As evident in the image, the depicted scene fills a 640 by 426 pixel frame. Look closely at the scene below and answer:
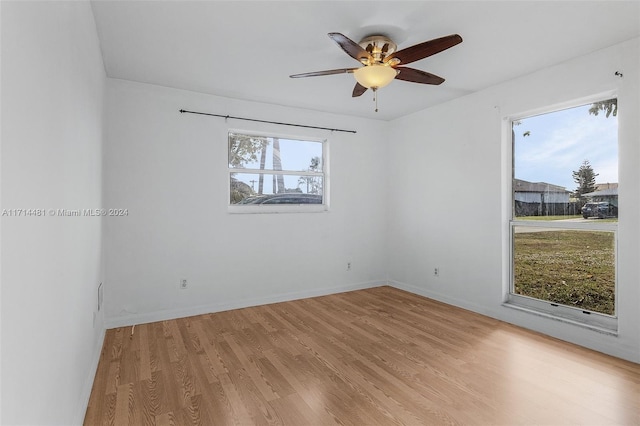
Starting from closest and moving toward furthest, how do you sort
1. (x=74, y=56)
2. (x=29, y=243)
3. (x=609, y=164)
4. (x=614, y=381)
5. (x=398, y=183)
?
(x=29, y=243), (x=74, y=56), (x=614, y=381), (x=609, y=164), (x=398, y=183)

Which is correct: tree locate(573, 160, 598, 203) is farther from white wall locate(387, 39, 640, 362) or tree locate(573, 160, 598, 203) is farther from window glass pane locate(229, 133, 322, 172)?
window glass pane locate(229, 133, 322, 172)

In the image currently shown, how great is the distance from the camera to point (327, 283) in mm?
4605

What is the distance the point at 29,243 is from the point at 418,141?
4387 mm

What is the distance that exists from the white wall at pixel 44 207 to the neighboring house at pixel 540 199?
12.8ft

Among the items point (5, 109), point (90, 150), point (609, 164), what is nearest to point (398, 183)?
point (609, 164)

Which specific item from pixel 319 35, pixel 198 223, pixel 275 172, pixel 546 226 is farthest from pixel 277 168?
pixel 546 226

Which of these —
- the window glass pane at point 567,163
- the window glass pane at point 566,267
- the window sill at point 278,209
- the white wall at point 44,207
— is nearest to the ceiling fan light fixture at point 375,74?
the white wall at point 44,207

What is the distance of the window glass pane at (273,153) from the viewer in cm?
407

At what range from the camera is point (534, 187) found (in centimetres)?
344

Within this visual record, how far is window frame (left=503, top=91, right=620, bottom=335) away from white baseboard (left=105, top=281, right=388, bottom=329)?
1978 millimetres

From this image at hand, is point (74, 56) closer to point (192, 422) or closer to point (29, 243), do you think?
point (29, 243)

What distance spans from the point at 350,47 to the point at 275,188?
2.41 meters

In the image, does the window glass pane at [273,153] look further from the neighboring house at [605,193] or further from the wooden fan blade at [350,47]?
the neighboring house at [605,193]

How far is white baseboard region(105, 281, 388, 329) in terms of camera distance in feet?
11.1
